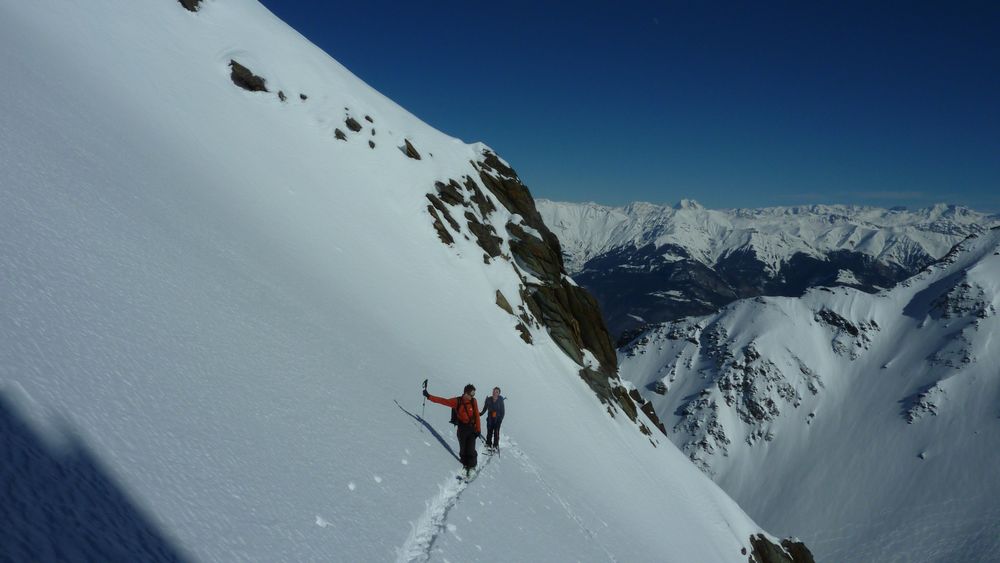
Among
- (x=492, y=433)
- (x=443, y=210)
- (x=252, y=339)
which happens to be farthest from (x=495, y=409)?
(x=443, y=210)

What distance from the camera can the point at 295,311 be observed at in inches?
527

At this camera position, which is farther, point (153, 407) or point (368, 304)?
point (368, 304)

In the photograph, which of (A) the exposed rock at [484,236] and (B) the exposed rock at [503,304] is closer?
(B) the exposed rock at [503,304]

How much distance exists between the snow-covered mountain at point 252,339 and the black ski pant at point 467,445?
13.8 inches

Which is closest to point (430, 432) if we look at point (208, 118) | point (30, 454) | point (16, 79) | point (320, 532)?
point (320, 532)

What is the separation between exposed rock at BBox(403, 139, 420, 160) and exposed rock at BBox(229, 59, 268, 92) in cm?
958

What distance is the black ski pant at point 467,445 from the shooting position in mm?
11974

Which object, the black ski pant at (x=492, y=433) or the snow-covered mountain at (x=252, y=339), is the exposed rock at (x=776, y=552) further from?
the black ski pant at (x=492, y=433)

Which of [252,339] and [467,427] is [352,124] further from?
[467,427]

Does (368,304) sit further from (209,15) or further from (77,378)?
(209,15)

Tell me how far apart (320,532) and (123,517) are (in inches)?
97.8

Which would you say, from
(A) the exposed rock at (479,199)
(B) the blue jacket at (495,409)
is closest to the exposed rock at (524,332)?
(A) the exposed rock at (479,199)

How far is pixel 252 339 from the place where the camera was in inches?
407

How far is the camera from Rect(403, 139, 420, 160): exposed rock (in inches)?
1415
